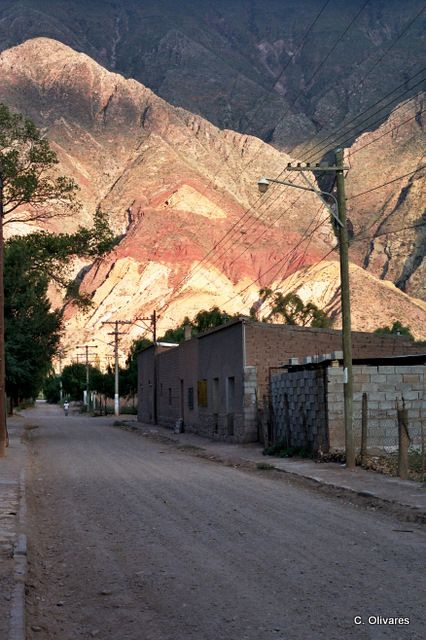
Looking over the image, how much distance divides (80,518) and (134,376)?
80.1 m

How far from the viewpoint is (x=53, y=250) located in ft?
123

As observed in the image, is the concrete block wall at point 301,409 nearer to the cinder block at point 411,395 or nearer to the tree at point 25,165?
the cinder block at point 411,395

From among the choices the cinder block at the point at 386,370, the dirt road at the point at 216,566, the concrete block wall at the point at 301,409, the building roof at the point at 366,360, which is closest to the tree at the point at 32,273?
the concrete block wall at the point at 301,409

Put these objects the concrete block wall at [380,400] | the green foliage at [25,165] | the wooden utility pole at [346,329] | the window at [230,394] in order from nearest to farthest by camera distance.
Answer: the wooden utility pole at [346,329] → the concrete block wall at [380,400] → the green foliage at [25,165] → the window at [230,394]

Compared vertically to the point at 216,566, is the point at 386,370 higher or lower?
higher

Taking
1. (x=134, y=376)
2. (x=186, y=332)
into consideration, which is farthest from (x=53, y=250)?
(x=134, y=376)

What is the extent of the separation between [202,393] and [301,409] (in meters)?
15.7

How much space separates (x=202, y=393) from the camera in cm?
4025

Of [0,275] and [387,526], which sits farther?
[0,275]

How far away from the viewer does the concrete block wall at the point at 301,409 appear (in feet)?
76.5

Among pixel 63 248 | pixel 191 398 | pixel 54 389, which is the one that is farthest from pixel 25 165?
pixel 54 389

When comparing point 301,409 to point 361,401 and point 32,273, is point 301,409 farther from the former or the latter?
point 32,273

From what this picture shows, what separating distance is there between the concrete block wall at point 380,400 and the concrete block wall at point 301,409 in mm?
324

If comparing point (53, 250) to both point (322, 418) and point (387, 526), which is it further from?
point (387, 526)
